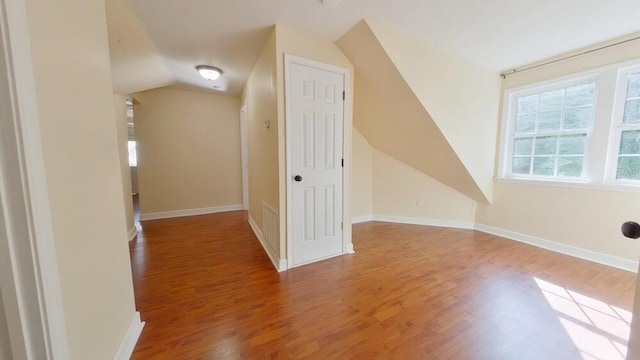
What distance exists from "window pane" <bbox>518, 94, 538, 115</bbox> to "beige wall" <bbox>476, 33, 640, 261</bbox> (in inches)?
8.2

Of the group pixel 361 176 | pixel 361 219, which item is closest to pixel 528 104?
pixel 361 176

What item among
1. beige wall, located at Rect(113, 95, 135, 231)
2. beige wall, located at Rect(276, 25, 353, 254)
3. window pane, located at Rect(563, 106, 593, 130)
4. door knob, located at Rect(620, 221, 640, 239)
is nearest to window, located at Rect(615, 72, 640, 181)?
window pane, located at Rect(563, 106, 593, 130)

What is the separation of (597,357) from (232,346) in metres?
2.19

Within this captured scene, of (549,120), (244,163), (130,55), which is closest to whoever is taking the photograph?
(130,55)

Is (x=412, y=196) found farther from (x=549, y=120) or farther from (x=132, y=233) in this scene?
(x=132, y=233)

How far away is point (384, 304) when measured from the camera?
1.78 metres

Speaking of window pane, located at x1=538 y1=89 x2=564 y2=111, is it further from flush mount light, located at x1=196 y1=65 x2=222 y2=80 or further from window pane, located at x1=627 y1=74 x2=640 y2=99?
flush mount light, located at x1=196 y1=65 x2=222 y2=80

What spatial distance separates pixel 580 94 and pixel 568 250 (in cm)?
185

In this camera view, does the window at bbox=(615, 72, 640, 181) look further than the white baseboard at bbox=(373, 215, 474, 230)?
No

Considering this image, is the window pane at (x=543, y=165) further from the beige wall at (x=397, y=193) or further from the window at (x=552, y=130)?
the beige wall at (x=397, y=193)

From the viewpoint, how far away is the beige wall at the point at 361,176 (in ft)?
12.9

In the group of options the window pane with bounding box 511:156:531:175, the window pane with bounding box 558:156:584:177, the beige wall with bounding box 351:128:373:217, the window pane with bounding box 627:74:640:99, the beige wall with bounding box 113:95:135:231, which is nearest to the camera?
the window pane with bounding box 627:74:640:99

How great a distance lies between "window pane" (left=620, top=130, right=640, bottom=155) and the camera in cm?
225

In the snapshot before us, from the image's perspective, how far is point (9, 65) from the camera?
645 millimetres
